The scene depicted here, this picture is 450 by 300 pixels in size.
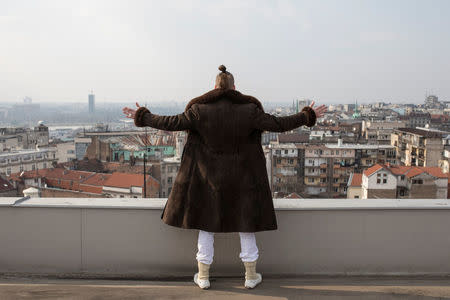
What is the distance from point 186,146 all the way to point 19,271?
84 cm

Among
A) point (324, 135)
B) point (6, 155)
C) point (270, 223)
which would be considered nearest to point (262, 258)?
point (270, 223)

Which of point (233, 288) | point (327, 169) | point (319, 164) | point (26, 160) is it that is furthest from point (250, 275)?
point (26, 160)

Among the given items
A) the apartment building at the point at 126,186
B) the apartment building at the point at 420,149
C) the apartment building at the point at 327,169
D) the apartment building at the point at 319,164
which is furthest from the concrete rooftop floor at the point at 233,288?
the apartment building at the point at 327,169

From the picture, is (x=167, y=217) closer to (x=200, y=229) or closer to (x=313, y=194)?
(x=200, y=229)

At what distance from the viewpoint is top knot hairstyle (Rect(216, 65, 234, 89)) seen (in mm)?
1636

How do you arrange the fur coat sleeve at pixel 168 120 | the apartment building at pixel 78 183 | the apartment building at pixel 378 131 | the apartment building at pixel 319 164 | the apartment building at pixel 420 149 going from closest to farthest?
1. the fur coat sleeve at pixel 168 120
2. the apartment building at pixel 78 183
3. the apartment building at pixel 420 149
4. the apartment building at pixel 319 164
5. the apartment building at pixel 378 131

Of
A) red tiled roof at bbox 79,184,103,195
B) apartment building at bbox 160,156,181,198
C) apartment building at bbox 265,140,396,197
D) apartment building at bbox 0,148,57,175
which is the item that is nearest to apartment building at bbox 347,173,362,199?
apartment building at bbox 265,140,396,197

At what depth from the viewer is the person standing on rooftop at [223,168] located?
161 centimetres

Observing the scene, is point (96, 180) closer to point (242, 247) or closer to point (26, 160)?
point (26, 160)

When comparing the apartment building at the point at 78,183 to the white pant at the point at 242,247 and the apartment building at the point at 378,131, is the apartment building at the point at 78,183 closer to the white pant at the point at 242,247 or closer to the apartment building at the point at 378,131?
the white pant at the point at 242,247

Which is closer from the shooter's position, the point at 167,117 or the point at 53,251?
the point at 167,117

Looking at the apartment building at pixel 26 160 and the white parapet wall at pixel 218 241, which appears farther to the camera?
the apartment building at pixel 26 160

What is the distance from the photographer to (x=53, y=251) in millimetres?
1816

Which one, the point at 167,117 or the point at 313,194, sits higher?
the point at 167,117
